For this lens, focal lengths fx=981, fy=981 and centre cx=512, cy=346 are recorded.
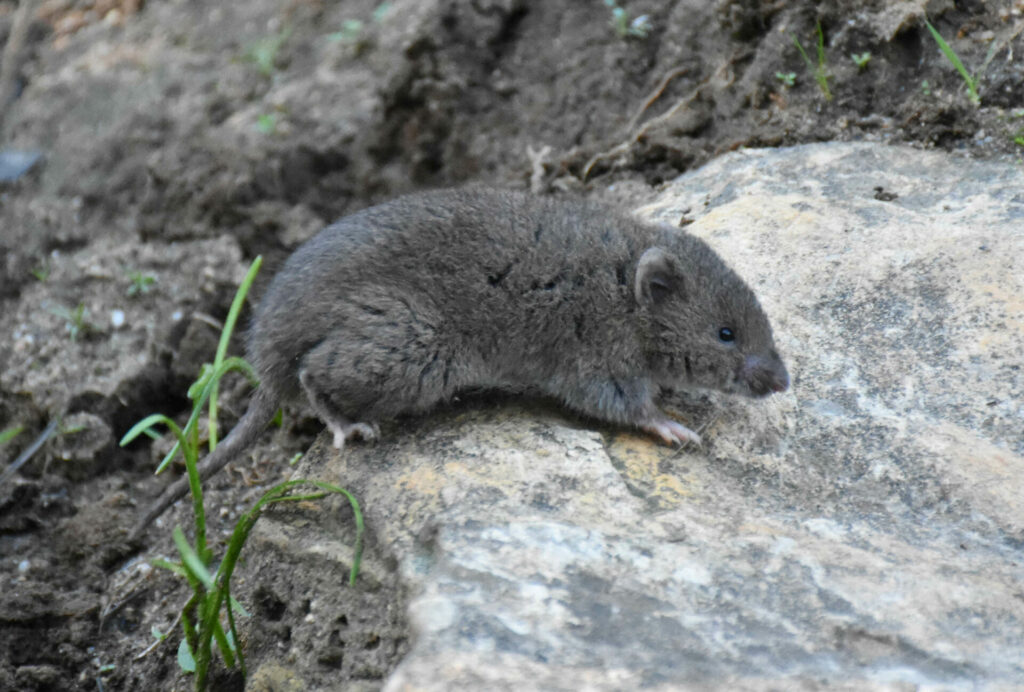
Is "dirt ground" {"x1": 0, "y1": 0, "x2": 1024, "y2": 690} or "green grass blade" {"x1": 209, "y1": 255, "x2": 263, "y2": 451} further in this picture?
"dirt ground" {"x1": 0, "y1": 0, "x2": 1024, "y2": 690}

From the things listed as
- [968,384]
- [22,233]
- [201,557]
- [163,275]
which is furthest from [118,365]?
[968,384]

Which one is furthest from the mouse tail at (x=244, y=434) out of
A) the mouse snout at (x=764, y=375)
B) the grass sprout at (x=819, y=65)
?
the grass sprout at (x=819, y=65)

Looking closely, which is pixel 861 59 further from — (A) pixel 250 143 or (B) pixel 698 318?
(A) pixel 250 143

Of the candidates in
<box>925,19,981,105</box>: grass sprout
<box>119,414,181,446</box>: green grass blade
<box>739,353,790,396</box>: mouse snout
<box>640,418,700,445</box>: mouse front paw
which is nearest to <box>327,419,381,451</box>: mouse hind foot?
<box>119,414,181,446</box>: green grass blade

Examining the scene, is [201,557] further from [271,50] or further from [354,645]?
[271,50]

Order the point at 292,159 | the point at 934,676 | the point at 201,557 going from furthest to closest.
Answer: the point at 292,159, the point at 201,557, the point at 934,676

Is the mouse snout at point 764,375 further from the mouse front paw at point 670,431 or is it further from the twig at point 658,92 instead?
the twig at point 658,92

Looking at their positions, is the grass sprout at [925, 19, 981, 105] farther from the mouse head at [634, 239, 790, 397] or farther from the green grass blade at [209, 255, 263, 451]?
the green grass blade at [209, 255, 263, 451]

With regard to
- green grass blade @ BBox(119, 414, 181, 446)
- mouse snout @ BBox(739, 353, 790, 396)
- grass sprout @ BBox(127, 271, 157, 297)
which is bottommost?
mouse snout @ BBox(739, 353, 790, 396)

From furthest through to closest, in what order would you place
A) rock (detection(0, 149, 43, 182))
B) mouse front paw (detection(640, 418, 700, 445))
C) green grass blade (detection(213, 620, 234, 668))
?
1. rock (detection(0, 149, 43, 182))
2. mouse front paw (detection(640, 418, 700, 445))
3. green grass blade (detection(213, 620, 234, 668))
